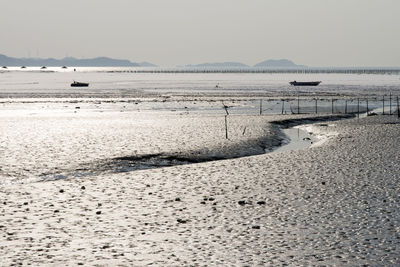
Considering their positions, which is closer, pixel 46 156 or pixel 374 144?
pixel 46 156

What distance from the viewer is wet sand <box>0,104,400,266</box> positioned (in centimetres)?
1193

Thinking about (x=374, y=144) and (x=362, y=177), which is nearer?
(x=362, y=177)

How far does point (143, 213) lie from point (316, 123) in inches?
1362

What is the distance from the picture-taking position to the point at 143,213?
15.5 meters

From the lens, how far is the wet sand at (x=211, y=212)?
1193 cm

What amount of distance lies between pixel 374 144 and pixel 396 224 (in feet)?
54.3

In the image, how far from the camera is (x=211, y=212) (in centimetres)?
1566

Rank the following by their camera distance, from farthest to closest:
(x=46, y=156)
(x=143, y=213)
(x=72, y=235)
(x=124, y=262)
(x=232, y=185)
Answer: (x=46, y=156) < (x=232, y=185) < (x=143, y=213) < (x=72, y=235) < (x=124, y=262)

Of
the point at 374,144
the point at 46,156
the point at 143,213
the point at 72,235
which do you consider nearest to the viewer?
the point at 72,235

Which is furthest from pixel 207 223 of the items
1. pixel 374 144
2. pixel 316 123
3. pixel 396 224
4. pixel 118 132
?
pixel 316 123

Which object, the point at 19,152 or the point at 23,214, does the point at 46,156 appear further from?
the point at 23,214

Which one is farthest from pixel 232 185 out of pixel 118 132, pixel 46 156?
pixel 118 132

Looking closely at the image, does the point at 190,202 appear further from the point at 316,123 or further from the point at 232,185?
the point at 316,123

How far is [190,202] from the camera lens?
1691 centimetres
